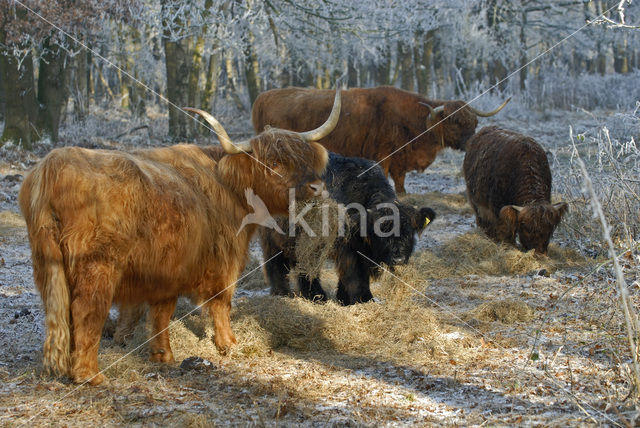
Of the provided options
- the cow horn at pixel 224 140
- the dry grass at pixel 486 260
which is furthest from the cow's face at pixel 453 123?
the cow horn at pixel 224 140

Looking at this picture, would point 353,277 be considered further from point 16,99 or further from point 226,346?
point 16,99

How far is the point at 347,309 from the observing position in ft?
18.1

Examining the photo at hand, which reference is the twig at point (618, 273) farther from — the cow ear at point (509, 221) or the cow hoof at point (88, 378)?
the cow ear at point (509, 221)

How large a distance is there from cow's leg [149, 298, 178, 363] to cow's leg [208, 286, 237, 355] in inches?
12.5

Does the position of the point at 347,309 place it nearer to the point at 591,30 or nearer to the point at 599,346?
the point at 599,346

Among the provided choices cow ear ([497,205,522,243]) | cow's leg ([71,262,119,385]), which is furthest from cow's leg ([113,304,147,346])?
cow ear ([497,205,522,243])

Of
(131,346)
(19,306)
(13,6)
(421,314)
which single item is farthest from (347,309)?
(13,6)

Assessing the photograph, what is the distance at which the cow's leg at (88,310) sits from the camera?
364 centimetres

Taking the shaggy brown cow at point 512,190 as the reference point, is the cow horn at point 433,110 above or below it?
above

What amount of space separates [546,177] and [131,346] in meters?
5.43

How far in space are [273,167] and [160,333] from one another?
1.39m

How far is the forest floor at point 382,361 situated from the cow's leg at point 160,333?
10cm

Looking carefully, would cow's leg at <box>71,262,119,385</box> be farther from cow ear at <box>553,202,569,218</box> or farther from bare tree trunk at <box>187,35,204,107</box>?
bare tree trunk at <box>187,35,204,107</box>

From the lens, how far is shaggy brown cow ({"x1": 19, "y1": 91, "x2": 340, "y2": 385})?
3629 mm
